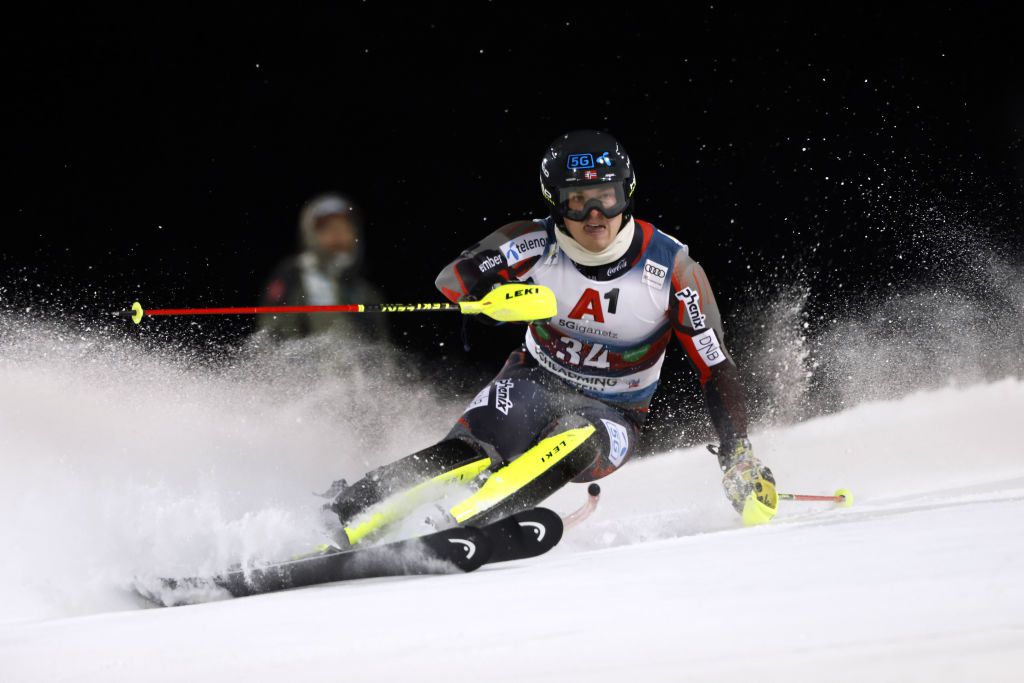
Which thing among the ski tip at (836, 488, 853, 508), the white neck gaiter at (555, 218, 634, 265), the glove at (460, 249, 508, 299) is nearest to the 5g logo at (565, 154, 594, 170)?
the white neck gaiter at (555, 218, 634, 265)

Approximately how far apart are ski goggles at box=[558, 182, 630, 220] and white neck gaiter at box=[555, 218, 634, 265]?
93 millimetres

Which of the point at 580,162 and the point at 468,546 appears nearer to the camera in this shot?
the point at 468,546

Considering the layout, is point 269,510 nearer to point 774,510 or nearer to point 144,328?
point 774,510

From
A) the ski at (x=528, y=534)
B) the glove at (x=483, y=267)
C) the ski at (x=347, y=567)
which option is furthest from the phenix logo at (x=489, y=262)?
the ski at (x=347, y=567)

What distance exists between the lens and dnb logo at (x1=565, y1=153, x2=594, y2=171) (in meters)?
3.40

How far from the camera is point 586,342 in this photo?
144 inches

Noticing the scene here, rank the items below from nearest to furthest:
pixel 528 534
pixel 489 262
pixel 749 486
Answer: pixel 528 534
pixel 749 486
pixel 489 262

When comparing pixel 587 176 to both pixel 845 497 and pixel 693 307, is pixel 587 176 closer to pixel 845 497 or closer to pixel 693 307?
pixel 693 307

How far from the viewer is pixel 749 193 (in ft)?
18.5

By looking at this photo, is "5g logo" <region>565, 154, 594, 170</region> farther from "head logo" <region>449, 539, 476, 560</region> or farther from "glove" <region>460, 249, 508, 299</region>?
"head logo" <region>449, 539, 476, 560</region>

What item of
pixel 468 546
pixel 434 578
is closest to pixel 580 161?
pixel 468 546

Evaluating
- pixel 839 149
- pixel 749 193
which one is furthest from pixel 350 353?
pixel 839 149

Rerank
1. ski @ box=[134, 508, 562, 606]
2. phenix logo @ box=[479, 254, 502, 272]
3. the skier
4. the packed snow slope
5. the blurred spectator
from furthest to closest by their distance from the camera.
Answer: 1. the blurred spectator
2. phenix logo @ box=[479, 254, 502, 272]
3. the skier
4. ski @ box=[134, 508, 562, 606]
5. the packed snow slope

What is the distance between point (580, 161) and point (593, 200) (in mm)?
154
